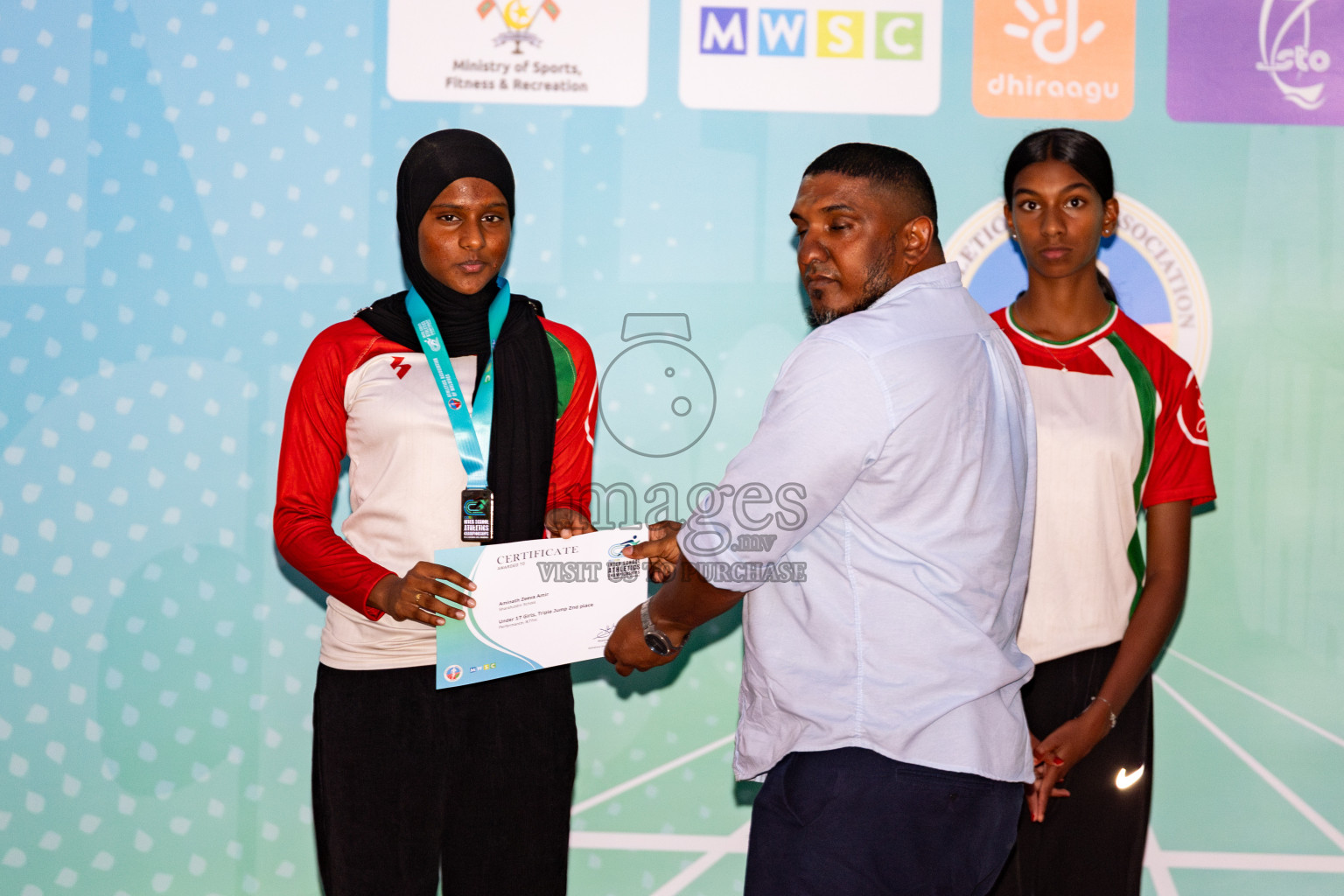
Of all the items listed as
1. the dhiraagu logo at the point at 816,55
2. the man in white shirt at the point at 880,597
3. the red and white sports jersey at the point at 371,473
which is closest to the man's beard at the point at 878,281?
the man in white shirt at the point at 880,597

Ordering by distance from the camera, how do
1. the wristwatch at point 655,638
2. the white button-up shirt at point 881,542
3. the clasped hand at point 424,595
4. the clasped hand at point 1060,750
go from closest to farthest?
the white button-up shirt at point 881,542, the wristwatch at point 655,638, the clasped hand at point 424,595, the clasped hand at point 1060,750

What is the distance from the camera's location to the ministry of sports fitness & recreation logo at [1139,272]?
320 cm

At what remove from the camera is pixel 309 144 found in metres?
3.21

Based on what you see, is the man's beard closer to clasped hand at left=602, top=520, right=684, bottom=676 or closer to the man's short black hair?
the man's short black hair

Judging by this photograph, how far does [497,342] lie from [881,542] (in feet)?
3.74

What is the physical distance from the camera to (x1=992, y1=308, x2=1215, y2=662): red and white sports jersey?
248 centimetres

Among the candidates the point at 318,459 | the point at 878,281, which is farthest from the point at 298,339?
the point at 878,281

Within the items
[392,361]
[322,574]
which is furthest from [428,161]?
[322,574]

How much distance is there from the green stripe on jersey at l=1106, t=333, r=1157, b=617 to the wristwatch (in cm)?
128

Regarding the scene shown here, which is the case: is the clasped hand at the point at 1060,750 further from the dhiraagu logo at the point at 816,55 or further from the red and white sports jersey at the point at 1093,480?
the dhiraagu logo at the point at 816,55

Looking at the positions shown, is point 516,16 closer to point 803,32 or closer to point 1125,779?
point 803,32

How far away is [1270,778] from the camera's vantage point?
322cm

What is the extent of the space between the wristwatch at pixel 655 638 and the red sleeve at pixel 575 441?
50 cm

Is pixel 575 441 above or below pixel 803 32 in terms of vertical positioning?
below
